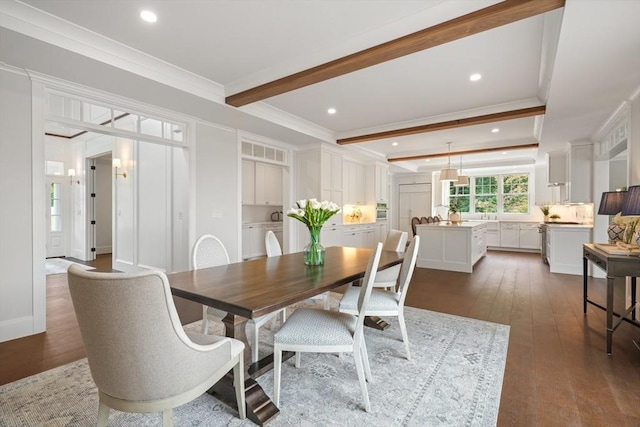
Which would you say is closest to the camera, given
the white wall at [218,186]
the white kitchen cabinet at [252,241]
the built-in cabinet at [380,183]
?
the white wall at [218,186]

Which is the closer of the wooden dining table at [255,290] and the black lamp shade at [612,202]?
the wooden dining table at [255,290]

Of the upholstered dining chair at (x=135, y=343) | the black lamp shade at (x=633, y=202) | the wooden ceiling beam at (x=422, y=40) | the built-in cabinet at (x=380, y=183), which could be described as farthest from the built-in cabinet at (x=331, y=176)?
the upholstered dining chair at (x=135, y=343)

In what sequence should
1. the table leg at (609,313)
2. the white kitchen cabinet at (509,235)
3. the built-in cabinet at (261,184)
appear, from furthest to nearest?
the white kitchen cabinet at (509,235)
the built-in cabinet at (261,184)
the table leg at (609,313)

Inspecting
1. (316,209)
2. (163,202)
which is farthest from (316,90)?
(163,202)

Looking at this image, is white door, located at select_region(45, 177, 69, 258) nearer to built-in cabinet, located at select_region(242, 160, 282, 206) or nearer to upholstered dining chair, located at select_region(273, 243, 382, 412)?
built-in cabinet, located at select_region(242, 160, 282, 206)

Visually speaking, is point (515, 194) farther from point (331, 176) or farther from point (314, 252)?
point (314, 252)

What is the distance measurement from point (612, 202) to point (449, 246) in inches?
115

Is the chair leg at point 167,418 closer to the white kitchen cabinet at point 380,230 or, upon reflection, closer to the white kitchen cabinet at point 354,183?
the white kitchen cabinet at point 354,183

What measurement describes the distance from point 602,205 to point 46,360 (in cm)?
541

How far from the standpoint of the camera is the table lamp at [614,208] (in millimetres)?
3033

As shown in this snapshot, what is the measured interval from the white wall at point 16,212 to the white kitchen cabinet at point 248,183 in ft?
13.1

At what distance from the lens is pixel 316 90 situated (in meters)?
3.84

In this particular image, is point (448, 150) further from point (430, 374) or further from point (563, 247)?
point (430, 374)

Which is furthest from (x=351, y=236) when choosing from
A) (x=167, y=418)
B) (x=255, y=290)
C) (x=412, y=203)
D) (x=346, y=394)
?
(x=167, y=418)
